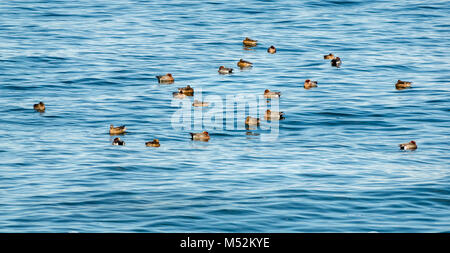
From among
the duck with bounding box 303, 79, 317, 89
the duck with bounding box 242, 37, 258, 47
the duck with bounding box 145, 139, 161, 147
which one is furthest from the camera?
the duck with bounding box 242, 37, 258, 47

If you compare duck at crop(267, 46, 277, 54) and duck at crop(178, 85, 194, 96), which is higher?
duck at crop(267, 46, 277, 54)

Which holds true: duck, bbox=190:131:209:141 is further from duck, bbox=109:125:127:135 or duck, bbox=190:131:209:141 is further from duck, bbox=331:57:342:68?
duck, bbox=331:57:342:68

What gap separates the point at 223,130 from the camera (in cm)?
3209

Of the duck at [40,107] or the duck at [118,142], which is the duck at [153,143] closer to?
the duck at [118,142]

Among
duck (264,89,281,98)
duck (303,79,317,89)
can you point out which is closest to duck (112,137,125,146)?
duck (264,89,281,98)

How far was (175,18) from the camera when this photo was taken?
57.2 m

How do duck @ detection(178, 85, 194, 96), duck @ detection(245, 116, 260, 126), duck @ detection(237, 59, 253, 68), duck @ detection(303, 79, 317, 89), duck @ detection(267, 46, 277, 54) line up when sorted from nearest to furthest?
duck @ detection(245, 116, 260, 126), duck @ detection(178, 85, 194, 96), duck @ detection(303, 79, 317, 89), duck @ detection(237, 59, 253, 68), duck @ detection(267, 46, 277, 54)

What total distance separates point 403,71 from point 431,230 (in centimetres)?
2475

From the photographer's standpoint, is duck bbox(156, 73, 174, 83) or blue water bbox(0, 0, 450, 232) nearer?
blue water bbox(0, 0, 450, 232)

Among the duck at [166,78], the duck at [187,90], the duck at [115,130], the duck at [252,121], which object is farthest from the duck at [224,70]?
the duck at [115,130]

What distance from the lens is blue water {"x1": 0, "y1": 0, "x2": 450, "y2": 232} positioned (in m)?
21.1

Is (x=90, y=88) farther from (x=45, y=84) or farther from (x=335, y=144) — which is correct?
(x=335, y=144)

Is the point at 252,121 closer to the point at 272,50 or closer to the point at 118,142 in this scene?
the point at 118,142

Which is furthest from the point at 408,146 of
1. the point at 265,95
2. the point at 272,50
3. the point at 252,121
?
the point at 272,50
